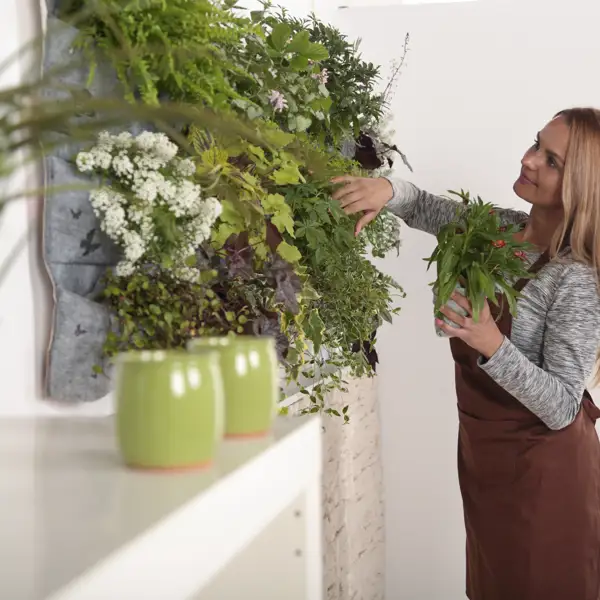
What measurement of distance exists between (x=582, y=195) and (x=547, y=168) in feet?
0.48

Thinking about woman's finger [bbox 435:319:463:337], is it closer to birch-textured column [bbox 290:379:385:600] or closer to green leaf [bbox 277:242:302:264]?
birch-textured column [bbox 290:379:385:600]

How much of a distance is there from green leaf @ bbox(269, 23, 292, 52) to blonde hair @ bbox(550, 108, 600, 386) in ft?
3.28

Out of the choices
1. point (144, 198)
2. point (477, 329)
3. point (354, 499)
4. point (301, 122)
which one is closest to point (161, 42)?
point (144, 198)

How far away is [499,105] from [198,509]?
2.86m

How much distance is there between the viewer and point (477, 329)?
216 centimetres

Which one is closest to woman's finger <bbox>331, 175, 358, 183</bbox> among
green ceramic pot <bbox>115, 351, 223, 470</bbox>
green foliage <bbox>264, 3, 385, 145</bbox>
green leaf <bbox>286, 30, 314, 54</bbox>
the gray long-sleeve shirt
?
green foliage <bbox>264, 3, 385, 145</bbox>

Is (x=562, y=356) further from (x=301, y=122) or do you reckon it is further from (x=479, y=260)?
(x=301, y=122)

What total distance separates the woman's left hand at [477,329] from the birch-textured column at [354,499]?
614mm

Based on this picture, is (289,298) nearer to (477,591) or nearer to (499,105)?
(477,591)

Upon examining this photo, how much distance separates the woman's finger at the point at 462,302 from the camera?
217cm

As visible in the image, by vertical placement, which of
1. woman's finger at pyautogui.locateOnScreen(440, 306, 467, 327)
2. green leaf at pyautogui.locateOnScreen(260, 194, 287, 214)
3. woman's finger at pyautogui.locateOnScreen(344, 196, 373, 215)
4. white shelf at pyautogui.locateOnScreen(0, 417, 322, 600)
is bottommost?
Answer: white shelf at pyautogui.locateOnScreen(0, 417, 322, 600)

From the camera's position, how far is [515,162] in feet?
10.8

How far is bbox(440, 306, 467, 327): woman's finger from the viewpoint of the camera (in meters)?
2.18

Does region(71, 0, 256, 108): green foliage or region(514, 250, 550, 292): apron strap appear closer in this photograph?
region(71, 0, 256, 108): green foliage
